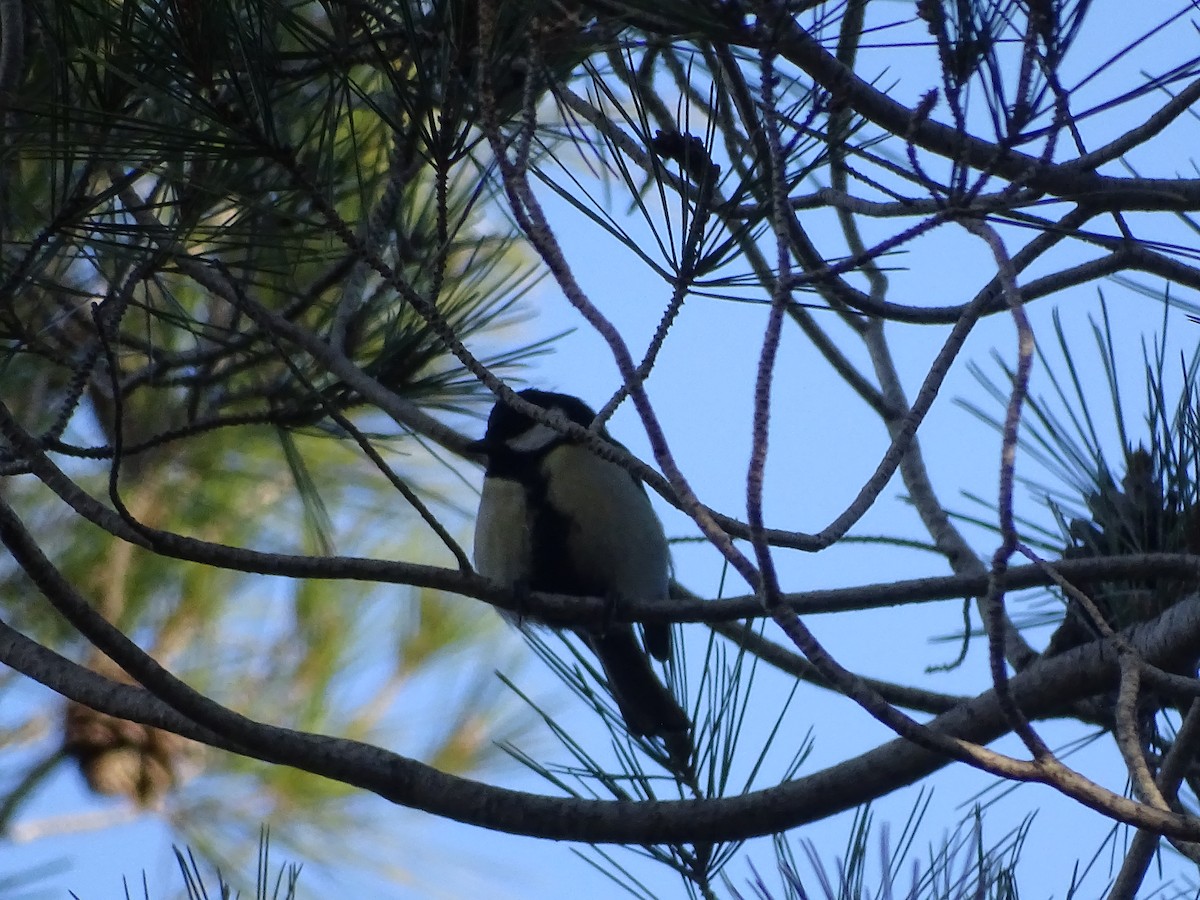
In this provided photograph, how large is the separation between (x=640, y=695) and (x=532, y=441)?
490 millimetres

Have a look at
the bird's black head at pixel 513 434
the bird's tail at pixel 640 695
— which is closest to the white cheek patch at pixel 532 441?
the bird's black head at pixel 513 434

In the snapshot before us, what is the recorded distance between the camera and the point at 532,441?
2475 mm

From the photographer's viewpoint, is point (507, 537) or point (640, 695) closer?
point (640, 695)

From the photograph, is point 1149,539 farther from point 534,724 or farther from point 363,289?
point 534,724

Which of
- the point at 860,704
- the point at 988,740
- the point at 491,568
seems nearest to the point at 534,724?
the point at 491,568

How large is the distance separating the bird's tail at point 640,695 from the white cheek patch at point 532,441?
1.09 feet

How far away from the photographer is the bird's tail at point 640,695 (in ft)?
5.97

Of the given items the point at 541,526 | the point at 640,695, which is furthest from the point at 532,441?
the point at 640,695

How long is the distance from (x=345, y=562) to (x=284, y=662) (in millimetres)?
1688

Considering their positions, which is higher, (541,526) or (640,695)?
(541,526)

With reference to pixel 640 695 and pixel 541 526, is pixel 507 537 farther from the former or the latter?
pixel 640 695

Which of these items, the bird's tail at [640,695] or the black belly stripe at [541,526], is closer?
the bird's tail at [640,695]

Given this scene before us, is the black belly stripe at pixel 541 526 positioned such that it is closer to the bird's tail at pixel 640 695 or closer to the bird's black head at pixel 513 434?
the bird's black head at pixel 513 434

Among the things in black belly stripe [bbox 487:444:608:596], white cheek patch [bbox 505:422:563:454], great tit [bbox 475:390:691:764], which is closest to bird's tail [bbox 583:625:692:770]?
great tit [bbox 475:390:691:764]
